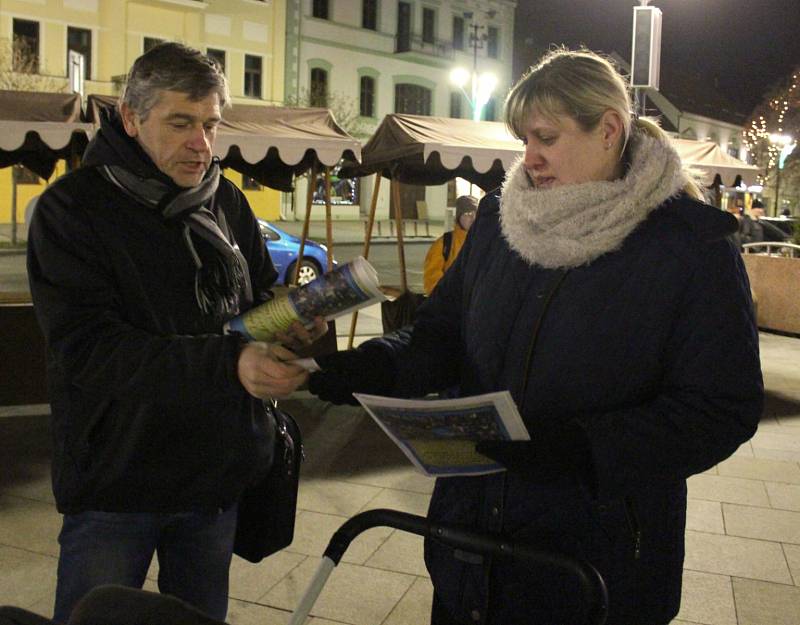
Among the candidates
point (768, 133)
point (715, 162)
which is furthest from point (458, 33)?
point (715, 162)

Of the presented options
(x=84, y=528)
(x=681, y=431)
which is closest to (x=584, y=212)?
(x=681, y=431)

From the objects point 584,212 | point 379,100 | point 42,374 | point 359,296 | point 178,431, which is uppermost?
point 379,100

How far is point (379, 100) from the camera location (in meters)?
43.7

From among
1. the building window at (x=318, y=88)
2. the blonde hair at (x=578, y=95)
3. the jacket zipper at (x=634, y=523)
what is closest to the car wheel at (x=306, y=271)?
the blonde hair at (x=578, y=95)

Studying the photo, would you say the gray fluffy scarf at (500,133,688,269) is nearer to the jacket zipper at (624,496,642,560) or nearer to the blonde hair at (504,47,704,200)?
the blonde hair at (504,47,704,200)

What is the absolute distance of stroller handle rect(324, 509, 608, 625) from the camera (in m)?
1.74

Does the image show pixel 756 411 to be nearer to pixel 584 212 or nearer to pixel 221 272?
pixel 584 212

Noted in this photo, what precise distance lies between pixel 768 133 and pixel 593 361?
44.7m

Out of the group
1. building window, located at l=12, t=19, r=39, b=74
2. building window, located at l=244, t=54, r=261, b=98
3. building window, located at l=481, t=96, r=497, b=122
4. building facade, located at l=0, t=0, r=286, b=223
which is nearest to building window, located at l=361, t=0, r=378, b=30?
building facade, located at l=0, t=0, r=286, b=223

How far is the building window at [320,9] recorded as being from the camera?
4088 centimetres

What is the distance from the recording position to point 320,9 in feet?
135

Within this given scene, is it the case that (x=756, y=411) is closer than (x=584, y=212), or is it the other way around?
(x=756, y=411)

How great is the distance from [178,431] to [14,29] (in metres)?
35.2

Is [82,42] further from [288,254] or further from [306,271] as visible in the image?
[306,271]
